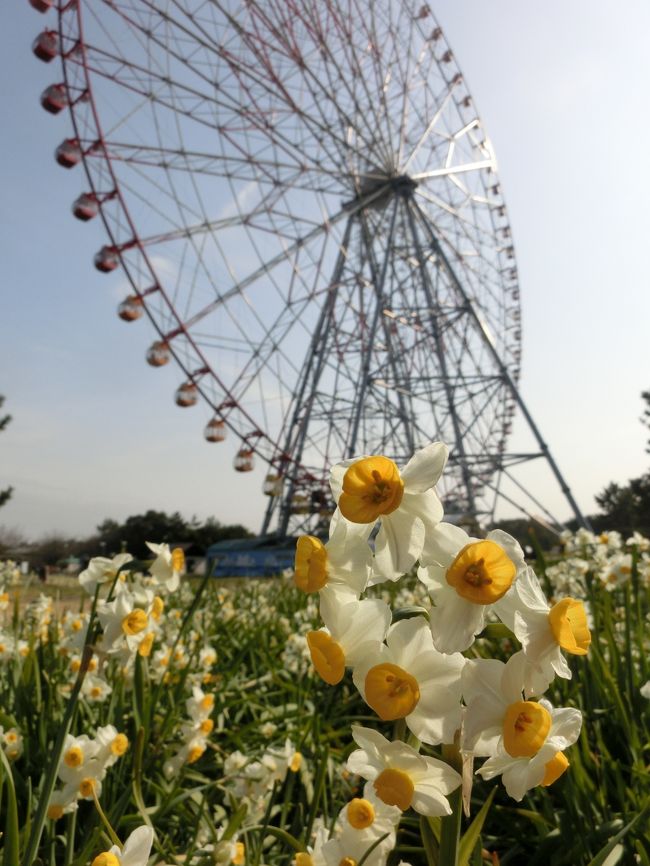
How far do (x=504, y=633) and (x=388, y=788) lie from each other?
0.15 metres

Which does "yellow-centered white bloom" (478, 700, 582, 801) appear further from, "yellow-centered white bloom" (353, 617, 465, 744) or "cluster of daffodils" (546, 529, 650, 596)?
"cluster of daffodils" (546, 529, 650, 596)

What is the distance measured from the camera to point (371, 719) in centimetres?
136

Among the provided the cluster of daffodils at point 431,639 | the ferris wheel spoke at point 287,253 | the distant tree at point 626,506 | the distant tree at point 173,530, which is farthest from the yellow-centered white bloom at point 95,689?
the distant tree at point 173,530

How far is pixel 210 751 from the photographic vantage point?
1919mm

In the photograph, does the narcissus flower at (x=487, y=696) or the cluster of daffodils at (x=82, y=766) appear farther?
the cluster of daffodils at (x=82, y=766)

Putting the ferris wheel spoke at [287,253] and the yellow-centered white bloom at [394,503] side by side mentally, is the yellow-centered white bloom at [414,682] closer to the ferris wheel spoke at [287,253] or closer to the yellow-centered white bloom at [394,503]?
the yellow-centered white bloom at [394,503]

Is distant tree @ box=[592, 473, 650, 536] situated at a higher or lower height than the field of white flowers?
higher

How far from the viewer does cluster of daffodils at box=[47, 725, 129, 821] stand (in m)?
1.10

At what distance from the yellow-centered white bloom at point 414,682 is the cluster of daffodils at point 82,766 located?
0.84m

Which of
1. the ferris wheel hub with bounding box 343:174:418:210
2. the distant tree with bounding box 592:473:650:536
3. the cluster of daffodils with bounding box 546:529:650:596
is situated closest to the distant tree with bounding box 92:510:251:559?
the distant tree with bounding box 592:473:650:536

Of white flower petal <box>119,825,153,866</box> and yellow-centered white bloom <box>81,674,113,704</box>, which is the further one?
yellow-centered white bloom <box>81,674,113,704</box>

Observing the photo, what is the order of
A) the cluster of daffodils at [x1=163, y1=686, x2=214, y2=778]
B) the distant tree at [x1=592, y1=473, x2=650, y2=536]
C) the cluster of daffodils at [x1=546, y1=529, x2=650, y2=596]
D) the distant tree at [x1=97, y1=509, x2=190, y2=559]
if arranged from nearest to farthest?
the cluster of daffodils at [x1=163, y1=686, x2=214, y2=778], the cluster of daffodils at [x1=546, y1=529, x2=650, y2=596], the distant tree at [x1=592, y1=473, x2=650, y2=536], the distant tree at [x1=97, y1=509, x2=190, y2=559]

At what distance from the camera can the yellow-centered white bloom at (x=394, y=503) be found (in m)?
0.50

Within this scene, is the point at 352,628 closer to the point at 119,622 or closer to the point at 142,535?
the point at 119,622
